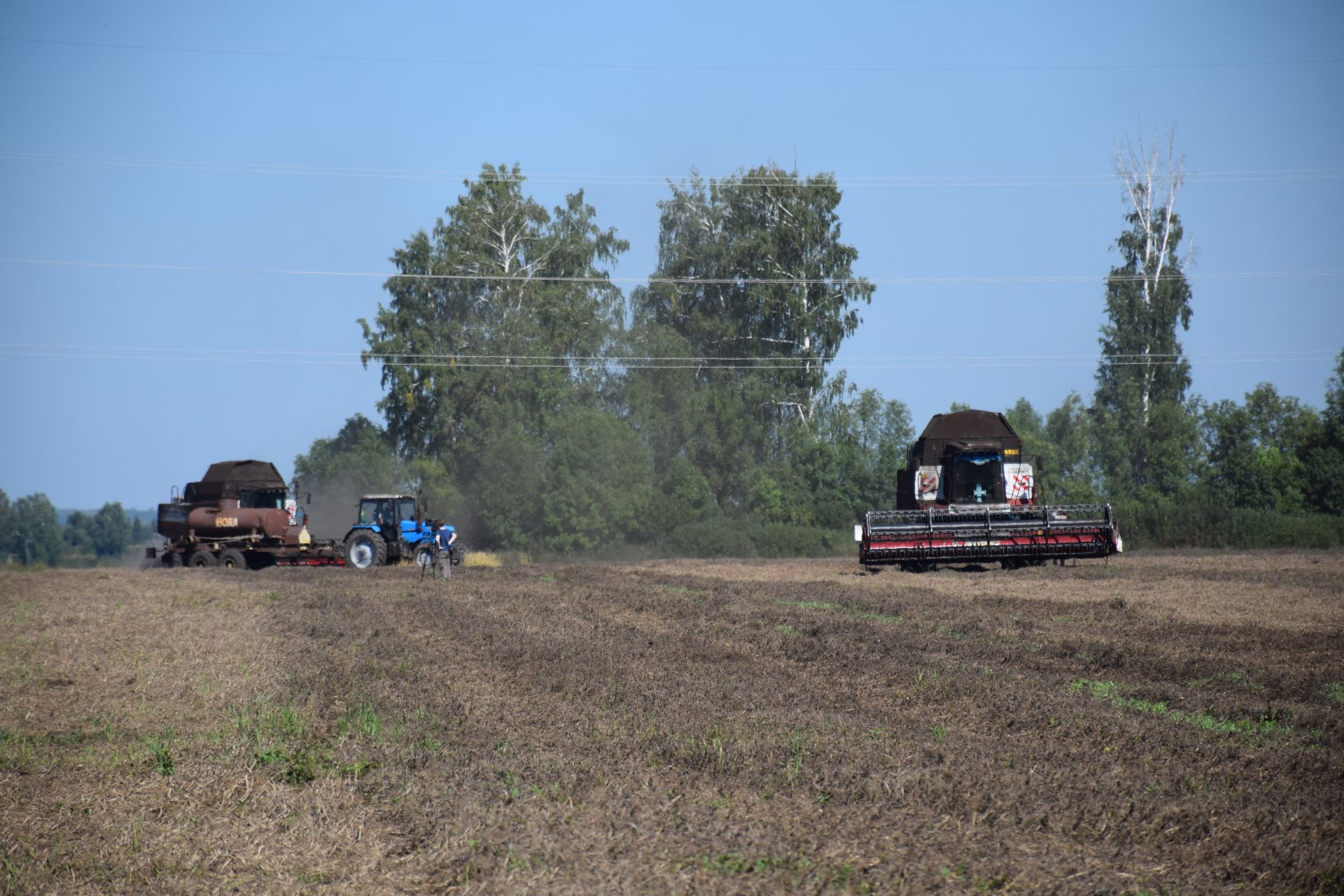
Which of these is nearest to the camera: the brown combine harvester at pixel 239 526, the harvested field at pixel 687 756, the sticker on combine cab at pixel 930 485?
the harvested field at pixel 687 756

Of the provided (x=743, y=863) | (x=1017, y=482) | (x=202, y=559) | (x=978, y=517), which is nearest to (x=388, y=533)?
(x=202, y=559)

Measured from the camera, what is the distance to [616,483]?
51.8 m

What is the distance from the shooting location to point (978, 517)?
26.3 metres

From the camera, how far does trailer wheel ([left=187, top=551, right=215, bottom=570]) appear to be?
36.3 m

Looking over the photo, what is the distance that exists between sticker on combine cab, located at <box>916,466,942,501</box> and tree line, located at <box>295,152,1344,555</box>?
901 inches

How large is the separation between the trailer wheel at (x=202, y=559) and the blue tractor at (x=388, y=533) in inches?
189

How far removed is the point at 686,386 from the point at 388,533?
88.1 ft

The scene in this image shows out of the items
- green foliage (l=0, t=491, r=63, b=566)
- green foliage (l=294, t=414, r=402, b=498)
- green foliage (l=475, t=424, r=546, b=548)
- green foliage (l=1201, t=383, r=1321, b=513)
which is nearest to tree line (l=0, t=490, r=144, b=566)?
green foliage (l=0, t=491, r=63, b=566)

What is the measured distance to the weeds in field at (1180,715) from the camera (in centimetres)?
849

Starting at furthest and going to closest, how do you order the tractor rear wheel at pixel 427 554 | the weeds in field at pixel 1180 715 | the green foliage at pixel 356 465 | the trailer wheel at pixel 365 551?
the green foliage at pixel 356 465 < the trailer wheel at pixel 365 551 < the tractor rear wheel at pixel 427 554 < the weeds in field at pixel 1180 715

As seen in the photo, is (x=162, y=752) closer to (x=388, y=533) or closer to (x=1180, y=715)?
(x=1180, y=715)

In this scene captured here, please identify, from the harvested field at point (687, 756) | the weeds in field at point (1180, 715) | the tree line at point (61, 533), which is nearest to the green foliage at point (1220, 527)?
the harvested field at point (687, 756)

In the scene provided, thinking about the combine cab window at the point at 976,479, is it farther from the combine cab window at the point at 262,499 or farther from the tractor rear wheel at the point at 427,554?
the combine cab window at the point at 262,499

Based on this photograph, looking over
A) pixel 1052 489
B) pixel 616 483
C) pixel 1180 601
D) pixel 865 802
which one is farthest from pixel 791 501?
pixel 865 802
